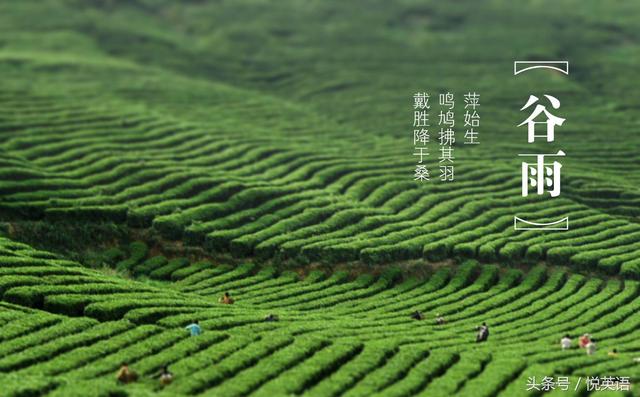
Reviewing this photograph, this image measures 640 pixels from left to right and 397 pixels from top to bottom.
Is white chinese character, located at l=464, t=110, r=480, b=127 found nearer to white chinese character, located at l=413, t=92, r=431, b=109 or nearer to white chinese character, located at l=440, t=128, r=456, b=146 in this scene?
white chinese character, located at l=440, t=128, r=456, b=146

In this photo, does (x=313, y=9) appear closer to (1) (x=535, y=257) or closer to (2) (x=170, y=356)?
(1) (x=535, y=257)

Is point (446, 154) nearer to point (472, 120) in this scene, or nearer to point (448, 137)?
point (448, 137)

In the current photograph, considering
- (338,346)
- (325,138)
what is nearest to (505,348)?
(338,346)

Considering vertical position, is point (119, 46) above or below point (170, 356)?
above

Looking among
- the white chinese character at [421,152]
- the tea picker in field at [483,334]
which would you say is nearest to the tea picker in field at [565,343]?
the tea picker in field at [483,334]

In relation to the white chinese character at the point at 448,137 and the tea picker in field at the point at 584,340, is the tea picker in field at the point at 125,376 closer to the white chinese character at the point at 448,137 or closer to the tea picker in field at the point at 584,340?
the tea picker in field at the point at 584,340

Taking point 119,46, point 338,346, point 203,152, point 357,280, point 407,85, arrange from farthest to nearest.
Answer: point 119,46 < point 407,85 < point 203,152 < point 357,280 < point 338,346

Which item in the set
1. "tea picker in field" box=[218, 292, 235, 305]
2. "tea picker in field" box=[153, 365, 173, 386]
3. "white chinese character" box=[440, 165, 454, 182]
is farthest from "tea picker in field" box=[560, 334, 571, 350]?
"white chinese character" box=[440, 165, 454, 182]
